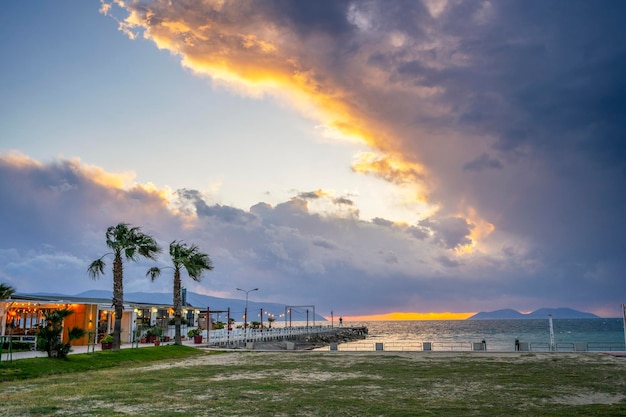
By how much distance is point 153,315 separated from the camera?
64.2 m

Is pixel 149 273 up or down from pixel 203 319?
up

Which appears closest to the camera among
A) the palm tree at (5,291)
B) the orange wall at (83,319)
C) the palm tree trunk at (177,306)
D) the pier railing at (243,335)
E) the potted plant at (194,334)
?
the palm tree at (5,291)

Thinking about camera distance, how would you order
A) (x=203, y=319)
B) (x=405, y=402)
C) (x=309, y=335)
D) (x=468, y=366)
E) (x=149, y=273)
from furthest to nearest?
(x=309, y=335) < (x=203, y=319) < (x=149, y=273) < (x=468, y=366) < (x=405, y=402)

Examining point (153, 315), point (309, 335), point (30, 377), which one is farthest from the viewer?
point (309, 335)

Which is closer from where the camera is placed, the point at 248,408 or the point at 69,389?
the point at 248,408

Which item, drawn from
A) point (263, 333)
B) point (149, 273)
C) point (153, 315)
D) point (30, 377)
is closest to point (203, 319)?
point (263, 333)

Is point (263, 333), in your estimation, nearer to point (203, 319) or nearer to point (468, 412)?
point (203, 319)

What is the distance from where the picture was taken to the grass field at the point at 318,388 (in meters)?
16.8

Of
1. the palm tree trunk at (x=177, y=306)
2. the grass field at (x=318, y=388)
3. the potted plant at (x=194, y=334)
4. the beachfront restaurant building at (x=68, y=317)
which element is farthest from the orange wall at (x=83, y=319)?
the potted plant at (x=194, y=334)

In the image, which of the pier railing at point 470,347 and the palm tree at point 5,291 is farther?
the pier railing at point 470,347

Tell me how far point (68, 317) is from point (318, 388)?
118 feet

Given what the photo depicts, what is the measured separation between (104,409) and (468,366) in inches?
915

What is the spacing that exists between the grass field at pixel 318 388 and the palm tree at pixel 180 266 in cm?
1438

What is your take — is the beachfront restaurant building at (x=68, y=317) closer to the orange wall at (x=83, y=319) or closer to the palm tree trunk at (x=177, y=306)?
the orange wall at (x=83, y=319)
